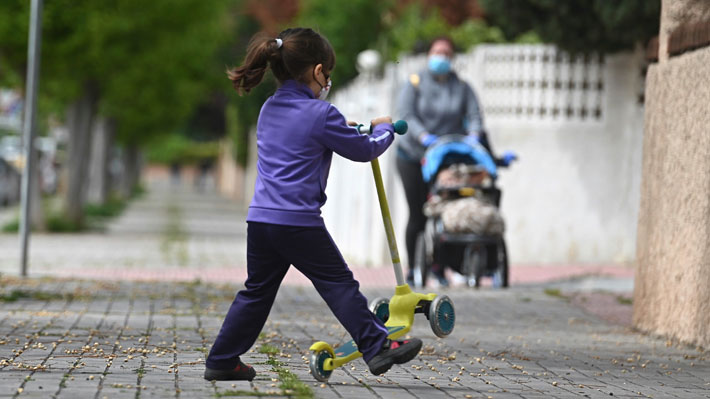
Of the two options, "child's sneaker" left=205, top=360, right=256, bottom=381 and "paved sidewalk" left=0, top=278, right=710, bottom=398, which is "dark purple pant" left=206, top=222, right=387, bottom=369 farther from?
"paved sidewalk" left=0, top=278, right=710, bottom=398

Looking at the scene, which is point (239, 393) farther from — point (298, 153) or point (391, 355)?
point (298, 153)

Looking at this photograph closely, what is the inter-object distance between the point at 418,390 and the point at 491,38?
11.6 metres

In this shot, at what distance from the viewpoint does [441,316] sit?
5.72 metres

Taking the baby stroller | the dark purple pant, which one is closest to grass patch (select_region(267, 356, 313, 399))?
the dark purple pant

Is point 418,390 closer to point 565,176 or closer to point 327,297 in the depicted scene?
point 327,297

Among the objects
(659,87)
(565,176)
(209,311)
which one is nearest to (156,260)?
(565,176)

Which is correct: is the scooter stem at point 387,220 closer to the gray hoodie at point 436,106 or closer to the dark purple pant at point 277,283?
the dark purple pant at point 277,283

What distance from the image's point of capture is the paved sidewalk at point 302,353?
5305mm

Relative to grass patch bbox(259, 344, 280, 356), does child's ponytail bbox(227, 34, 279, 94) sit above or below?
above

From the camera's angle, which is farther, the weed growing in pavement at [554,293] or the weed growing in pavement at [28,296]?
the weed growing in pavement at [554,293]

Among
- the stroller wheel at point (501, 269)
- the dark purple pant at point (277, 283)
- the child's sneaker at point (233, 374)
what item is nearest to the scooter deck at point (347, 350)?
the dark purple pant at point (277, 283)

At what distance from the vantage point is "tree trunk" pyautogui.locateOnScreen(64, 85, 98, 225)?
2180 centimetres

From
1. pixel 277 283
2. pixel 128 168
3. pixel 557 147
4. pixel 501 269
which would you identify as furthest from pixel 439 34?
pixel 128 168

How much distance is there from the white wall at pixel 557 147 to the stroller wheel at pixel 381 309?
8443 millimetres
